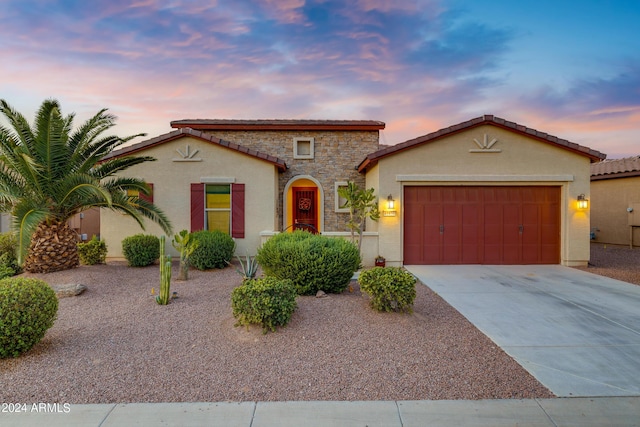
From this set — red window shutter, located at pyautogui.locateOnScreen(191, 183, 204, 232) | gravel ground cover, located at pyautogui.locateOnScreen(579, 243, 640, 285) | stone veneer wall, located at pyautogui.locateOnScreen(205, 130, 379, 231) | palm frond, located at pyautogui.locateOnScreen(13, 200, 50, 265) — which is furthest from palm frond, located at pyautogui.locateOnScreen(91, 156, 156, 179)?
gravel ground cover, located at pyautogui.locateOnScreen(579, 243, 640, 285)

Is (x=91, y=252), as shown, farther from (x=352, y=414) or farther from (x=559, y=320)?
(x=559, y=320)

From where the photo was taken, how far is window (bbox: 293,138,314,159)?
41.6ft

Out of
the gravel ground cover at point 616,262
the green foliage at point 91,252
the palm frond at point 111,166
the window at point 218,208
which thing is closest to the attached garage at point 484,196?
the gravel ground cover at point 616,262

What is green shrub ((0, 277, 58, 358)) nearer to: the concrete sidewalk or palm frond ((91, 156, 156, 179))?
the concrete sidewalk

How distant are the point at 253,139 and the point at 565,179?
1099 cm

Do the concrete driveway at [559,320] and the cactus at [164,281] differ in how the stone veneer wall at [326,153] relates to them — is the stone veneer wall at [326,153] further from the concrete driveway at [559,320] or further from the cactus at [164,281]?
the cactus at [164,281]

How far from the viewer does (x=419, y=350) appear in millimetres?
3842

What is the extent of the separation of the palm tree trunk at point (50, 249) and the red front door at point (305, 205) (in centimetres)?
768

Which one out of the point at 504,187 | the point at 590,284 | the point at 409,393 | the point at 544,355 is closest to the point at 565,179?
the point at 504,187

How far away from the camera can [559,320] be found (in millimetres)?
5004

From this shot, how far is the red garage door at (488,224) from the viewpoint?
32.0 ft

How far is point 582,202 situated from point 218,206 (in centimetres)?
1139

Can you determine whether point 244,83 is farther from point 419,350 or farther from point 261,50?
point 419,350

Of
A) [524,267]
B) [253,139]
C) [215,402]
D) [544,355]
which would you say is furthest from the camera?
[253,139]
